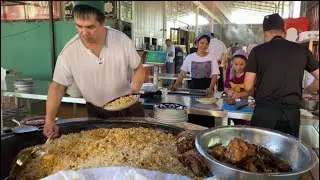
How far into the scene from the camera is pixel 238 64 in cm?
189

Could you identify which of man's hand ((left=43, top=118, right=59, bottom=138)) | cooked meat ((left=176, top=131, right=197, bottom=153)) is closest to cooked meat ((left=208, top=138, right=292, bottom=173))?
cooked meat ((left=176, top=131, right=197, bottom=153))

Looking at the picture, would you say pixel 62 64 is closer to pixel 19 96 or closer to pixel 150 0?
pixel 150 0

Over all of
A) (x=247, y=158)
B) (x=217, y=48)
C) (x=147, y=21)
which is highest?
(x=147, y=21)

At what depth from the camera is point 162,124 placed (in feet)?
4.68

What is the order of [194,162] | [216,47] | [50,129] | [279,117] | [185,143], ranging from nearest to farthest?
[194,162] → [185,143] → [50,129] → [216,47] → [279,117]

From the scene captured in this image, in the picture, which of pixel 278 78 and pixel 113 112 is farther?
pixel 278 78

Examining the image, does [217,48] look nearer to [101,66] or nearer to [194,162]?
[101,66]

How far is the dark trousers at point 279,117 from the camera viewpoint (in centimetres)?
193

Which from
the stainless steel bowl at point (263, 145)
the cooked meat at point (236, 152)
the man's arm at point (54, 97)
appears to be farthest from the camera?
the man's arm at point (54, 97)

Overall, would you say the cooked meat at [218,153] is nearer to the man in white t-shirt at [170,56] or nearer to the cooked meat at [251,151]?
the cooked meat at [251,151]

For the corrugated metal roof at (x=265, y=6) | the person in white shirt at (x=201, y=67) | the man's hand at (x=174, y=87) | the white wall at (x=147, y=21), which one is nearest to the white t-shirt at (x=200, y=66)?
the person in white shirt at (x=201, y=67)

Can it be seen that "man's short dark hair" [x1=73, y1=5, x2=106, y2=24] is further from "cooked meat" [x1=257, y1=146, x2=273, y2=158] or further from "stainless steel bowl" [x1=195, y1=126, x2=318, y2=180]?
"cooked meat" [x1=257, y1=146, x2=273, y2=158]

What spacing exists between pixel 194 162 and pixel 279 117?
1261mm

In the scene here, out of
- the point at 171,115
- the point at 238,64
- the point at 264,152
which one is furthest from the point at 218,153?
the point at 238,64
